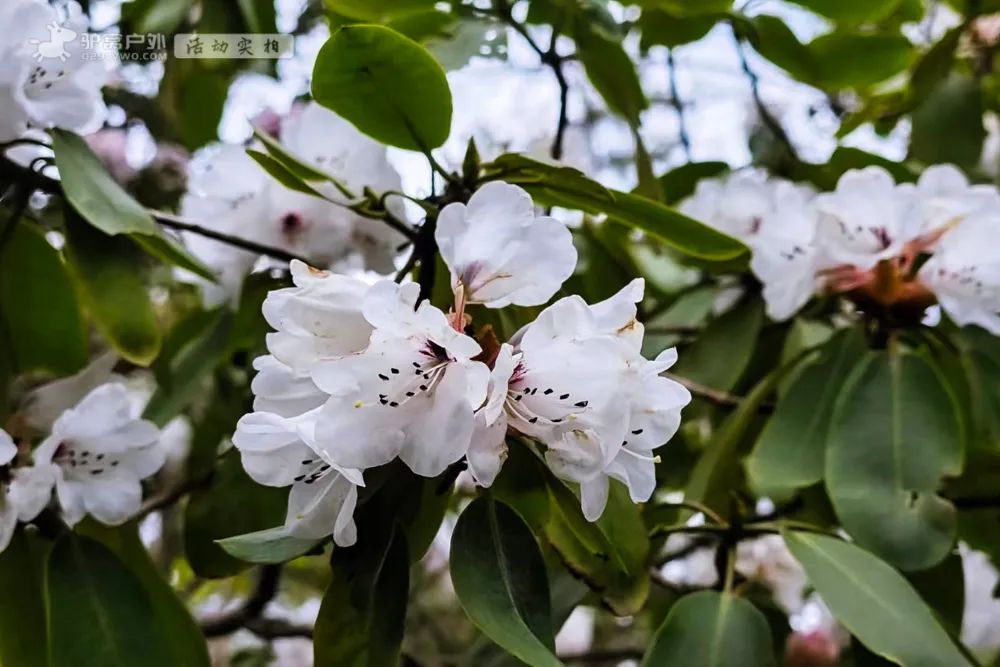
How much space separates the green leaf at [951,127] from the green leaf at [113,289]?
2.83 feet

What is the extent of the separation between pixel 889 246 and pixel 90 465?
64cm

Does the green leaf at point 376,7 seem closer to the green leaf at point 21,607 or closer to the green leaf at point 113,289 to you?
the green leaf at point 113,289

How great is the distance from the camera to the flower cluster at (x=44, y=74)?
59 cm

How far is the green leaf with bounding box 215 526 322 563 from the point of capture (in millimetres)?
468

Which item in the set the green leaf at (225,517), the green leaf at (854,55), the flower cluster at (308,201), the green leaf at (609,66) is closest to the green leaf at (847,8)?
the green leaf at (854,55)

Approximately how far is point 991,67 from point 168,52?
3.38 ft

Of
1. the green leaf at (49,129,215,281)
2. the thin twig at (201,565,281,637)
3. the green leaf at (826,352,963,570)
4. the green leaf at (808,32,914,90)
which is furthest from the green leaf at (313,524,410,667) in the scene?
the green leaf at (808,32,914,90)

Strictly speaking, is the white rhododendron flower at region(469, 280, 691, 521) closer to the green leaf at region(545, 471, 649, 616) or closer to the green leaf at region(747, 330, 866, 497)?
the green leaf at region(545, 471, 649, 616)

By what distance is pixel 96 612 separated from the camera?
601mm

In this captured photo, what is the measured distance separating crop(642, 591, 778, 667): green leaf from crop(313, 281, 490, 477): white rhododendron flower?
0.28 m

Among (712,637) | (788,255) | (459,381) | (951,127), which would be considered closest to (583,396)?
(459,381)

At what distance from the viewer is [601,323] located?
446mm

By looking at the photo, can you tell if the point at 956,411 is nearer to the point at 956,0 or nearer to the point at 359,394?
the point at 359,394

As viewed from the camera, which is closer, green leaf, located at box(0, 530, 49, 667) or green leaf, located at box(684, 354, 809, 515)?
green leaf, located at box(0, 530, 49, 667)
